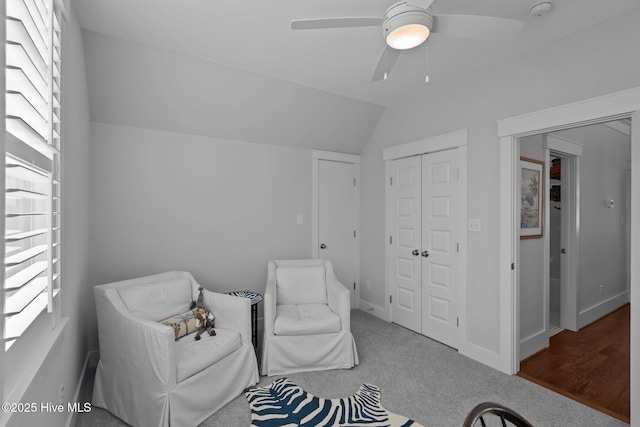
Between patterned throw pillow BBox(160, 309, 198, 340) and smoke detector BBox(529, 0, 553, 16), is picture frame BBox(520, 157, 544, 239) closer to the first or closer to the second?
smoke detector BBox(529, 0, 553, 16)

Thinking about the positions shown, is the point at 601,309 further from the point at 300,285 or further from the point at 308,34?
the point at 308,34

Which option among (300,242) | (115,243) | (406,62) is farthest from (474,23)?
(115,243)

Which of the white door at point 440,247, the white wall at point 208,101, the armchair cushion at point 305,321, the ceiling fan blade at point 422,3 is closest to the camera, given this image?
the ceiling fan blade at point 422,3

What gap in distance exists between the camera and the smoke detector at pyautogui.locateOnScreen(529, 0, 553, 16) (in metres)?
1.91

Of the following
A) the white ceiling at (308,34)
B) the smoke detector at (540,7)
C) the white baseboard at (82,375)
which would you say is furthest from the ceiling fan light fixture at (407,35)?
the white baseboard at (82,375)

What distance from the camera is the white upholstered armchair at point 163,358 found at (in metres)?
1.87

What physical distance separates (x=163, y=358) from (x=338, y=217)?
2.73m

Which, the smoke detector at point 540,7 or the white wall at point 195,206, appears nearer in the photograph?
the smoke detector at point 540,7

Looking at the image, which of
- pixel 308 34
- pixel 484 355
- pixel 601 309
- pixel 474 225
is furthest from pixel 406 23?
pixel 601 309

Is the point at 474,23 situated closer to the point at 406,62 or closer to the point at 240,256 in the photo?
the point at 406,62

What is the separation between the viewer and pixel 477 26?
1.57 metres

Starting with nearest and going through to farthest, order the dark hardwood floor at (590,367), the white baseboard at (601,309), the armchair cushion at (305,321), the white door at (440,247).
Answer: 1. the dark hardwood floor at (590,367)
2. the armchair cushion at (305,321)
3. the white door at (440,247)
4. the white baseboard at (601,309)

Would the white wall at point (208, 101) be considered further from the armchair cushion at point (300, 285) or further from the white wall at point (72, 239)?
the armchair cushion at point (300, 285)

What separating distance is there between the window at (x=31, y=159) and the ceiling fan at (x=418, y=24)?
1.00 m
